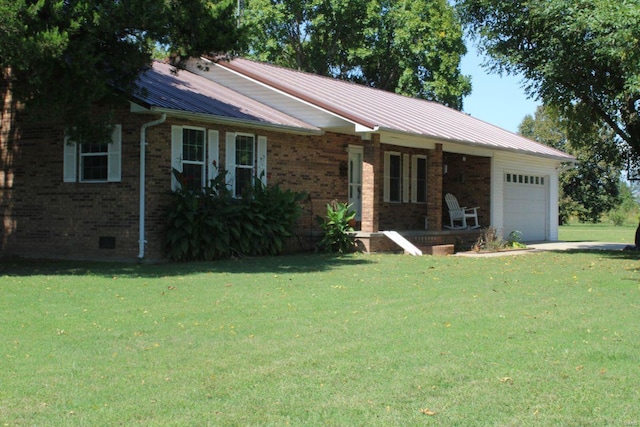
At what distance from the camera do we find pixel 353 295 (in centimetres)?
1035

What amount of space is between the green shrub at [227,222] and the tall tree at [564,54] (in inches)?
252

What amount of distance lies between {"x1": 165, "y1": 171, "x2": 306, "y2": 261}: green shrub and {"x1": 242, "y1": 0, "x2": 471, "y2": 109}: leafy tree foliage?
19.9m

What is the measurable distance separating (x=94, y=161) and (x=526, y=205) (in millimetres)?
16061

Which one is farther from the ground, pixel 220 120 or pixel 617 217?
pixel 220 120

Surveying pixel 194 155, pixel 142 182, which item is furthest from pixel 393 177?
pixel 142 182

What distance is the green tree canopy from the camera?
1166 cm

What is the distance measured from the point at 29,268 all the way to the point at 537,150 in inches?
705

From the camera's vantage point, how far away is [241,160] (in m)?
17.8

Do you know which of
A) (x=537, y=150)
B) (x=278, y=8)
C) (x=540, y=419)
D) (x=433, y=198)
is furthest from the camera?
(x=278, y=8)

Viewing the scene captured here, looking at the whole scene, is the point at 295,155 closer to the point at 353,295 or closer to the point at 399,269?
the point at 399,269

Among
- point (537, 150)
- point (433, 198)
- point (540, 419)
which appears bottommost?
point (540, 419)

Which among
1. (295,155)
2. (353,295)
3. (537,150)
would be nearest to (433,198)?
(295,155)

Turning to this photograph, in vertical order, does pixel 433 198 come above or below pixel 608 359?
above

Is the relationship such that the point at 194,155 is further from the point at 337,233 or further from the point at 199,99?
the point at 337,233
